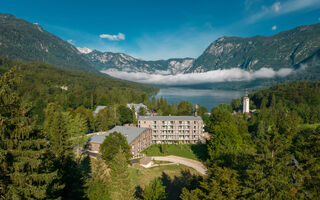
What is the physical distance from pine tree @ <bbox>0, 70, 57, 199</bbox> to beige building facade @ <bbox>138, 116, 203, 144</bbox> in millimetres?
55918

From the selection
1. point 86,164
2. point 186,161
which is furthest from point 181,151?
point 86,164

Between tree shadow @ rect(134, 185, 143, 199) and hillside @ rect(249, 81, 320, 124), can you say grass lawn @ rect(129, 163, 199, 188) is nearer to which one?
tree shadow @ rect(134, 185, 143, 199)

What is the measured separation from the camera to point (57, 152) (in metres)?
24.3

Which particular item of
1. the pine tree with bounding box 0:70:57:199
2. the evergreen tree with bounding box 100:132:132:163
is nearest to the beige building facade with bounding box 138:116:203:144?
the evergreen tree with bounding box 100:132:132:163

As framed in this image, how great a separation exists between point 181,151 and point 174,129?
11812 millimetres

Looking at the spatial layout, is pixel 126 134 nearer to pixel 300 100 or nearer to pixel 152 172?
pixel 152 172

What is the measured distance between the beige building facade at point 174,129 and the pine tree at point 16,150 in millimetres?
55918

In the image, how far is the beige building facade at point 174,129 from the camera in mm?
68438

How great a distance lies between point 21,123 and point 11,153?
193cm

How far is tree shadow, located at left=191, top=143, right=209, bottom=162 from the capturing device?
174ft

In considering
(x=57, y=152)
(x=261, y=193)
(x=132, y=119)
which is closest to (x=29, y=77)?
(x=132, y=119)


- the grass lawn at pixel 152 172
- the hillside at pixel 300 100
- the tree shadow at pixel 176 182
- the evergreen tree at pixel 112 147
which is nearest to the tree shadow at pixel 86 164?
the evergreen tree at pixel 112 147

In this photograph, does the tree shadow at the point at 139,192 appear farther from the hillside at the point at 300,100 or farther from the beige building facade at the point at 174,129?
the hillside at the point at 300,100

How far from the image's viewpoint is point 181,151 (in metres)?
58.4
